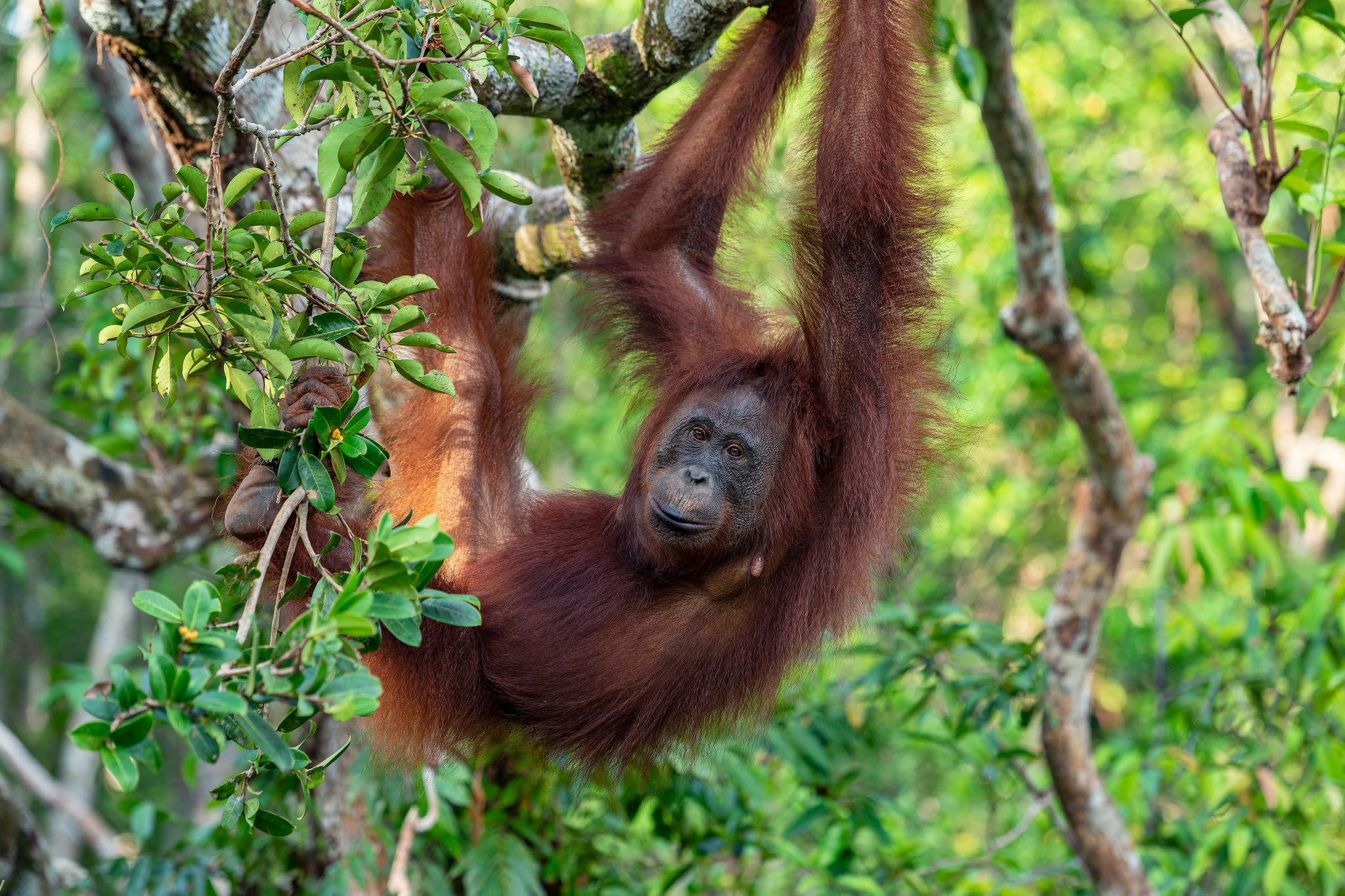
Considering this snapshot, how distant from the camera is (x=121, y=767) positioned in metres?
1.40

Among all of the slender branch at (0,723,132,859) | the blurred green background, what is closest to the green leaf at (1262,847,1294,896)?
the blurred green background

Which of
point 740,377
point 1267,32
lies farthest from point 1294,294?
point 740,377

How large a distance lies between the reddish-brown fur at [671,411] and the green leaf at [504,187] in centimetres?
100

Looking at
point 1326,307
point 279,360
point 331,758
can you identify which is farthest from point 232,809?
point 1326,307

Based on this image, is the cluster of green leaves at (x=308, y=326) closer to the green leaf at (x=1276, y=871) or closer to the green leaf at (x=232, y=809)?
the green leaf at (x=232, y=809)

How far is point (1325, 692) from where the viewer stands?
156 inches

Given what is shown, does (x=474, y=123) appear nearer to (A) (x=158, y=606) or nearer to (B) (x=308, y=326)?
(B) (x=308, y=326)

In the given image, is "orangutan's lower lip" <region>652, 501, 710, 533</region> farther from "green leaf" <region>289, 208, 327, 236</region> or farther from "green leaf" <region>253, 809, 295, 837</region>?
"green leaf" <region>253, 809, 295, 837</region>

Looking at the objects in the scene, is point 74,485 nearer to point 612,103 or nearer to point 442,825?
point 442,825

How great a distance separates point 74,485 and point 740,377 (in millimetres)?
2711

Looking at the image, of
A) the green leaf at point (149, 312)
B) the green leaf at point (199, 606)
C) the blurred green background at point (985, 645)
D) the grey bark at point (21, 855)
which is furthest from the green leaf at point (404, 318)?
the grey bark at point (21, 855)

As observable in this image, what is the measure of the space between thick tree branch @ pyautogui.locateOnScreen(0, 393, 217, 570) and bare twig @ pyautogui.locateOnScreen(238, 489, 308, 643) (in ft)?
8.79

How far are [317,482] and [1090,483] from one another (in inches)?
134

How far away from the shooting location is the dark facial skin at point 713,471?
293 cm
